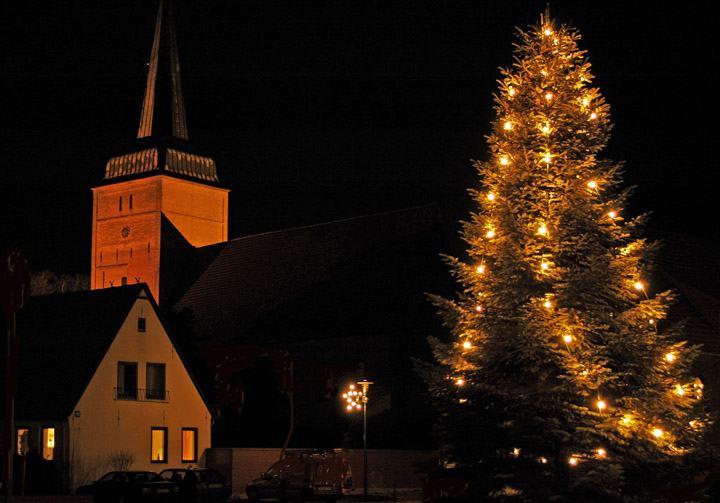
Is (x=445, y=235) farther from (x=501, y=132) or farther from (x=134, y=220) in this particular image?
(x=501, y=132)

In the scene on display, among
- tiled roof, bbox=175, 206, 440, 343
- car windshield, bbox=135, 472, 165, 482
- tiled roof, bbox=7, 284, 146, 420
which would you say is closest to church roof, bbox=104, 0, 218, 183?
tiled roof, bbox=175, 206, 440, 343

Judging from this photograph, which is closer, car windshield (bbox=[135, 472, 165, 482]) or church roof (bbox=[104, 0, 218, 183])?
car windshield (bbox=[135, 472, 165, 482])

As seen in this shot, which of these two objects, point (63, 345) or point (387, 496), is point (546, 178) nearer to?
point (387, 496)

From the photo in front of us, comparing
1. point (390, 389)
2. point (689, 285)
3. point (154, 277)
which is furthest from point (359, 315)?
point (154, 277)

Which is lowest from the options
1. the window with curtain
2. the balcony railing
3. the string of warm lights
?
the balcony railing

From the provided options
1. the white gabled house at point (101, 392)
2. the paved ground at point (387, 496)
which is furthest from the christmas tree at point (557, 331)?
the white gabled house at point (101, 392)

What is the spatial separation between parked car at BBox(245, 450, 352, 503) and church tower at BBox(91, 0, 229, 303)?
41.2 meters

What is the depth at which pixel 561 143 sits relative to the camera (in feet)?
66.8

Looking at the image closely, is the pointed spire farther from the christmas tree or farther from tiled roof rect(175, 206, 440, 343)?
the christmas tree

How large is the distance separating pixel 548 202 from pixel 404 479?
69.4ft

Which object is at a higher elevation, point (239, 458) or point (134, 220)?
point (134, 220)

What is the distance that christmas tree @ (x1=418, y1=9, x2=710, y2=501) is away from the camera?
18.8 meters

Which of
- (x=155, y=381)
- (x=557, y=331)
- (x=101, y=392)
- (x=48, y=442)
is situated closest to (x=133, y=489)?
(x=48, y=442)

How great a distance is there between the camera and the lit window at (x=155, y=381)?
3522 centimetres
